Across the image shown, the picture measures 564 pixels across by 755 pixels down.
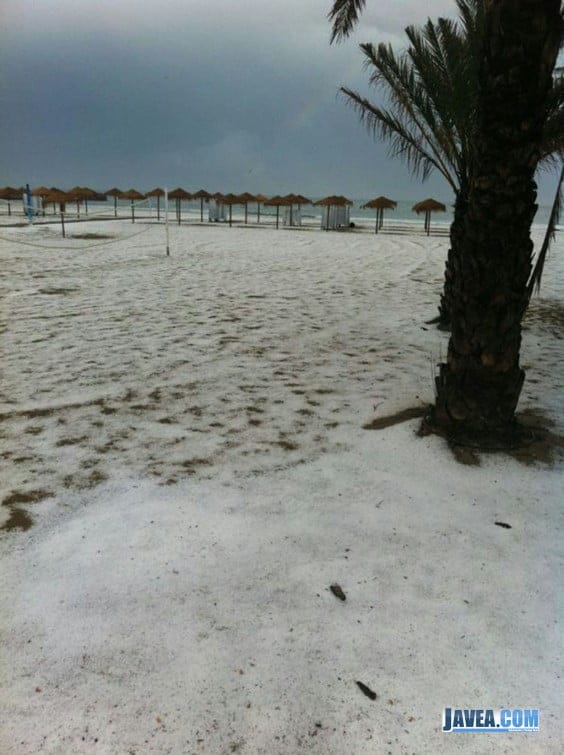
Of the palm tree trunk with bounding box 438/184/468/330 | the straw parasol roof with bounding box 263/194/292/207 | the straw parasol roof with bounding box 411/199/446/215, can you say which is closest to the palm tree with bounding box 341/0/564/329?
the palm tree trunk with bounding box 438/184/468/330

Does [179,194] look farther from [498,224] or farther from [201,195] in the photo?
[498,224]

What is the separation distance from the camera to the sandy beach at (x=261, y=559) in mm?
1742

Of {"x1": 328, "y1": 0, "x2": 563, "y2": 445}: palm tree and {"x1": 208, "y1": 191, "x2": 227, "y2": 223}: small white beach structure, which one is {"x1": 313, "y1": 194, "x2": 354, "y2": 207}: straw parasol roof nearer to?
{"x1": 208, "y1": 191, "x2": 227, "y2": 223}: small white beach structure

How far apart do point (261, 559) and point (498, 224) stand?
2.44m

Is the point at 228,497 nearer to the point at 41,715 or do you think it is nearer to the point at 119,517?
the point at 119,517

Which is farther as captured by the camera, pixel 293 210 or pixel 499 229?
pixel 293 210

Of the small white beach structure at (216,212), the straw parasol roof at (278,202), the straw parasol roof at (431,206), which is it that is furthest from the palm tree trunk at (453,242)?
the small white beach structure at (216,212)

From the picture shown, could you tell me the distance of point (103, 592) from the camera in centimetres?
225

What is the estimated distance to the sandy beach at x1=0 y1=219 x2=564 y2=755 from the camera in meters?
1.74

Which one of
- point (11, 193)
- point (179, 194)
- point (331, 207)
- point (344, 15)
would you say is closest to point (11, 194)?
point (11, 193)

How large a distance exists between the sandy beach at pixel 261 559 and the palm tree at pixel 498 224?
36cm

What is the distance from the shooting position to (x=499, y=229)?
325cm

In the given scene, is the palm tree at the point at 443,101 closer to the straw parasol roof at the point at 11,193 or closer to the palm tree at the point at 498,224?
the palm tree at the point at 498,224

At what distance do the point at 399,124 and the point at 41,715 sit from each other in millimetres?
7047
